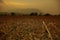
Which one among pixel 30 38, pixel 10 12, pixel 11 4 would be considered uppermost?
pixel 11 4

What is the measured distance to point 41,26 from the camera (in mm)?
1623

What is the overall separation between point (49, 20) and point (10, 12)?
0.60 meters

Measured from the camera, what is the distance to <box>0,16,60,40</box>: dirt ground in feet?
4.71

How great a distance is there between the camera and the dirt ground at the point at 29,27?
1.44 meters

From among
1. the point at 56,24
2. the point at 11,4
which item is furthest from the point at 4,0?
the point at 56,24

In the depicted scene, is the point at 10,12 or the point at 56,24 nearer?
the point at 56,24

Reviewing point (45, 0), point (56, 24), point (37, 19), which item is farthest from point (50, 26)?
point (45, 0)

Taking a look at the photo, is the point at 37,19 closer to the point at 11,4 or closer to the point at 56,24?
the point at 56,24

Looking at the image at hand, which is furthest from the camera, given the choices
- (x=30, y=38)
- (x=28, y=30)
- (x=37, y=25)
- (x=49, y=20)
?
(x=49, y=20)

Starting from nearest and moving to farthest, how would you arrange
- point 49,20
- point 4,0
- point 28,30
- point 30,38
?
point 30,38
point 28,30
point 49,20
point 4,0

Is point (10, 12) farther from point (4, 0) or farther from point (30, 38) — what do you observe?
point (30, 38)

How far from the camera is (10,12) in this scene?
1.94 metres

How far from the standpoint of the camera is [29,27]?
161 centimetres

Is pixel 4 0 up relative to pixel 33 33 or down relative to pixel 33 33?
up
